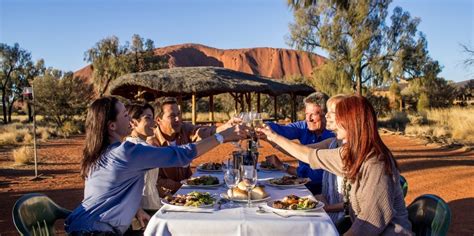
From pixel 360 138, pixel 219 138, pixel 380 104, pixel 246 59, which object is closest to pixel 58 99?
pixel 380 104

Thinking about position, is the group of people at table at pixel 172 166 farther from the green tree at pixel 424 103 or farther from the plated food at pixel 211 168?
the green tree at pixel 424 103

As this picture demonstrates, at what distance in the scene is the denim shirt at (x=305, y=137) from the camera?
4.26 meters

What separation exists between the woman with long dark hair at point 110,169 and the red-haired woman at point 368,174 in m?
0.88

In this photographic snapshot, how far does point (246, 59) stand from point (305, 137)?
109m

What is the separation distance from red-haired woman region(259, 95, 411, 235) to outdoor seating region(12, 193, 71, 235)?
182cm

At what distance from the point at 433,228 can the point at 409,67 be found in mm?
28336

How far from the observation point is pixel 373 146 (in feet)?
8.14

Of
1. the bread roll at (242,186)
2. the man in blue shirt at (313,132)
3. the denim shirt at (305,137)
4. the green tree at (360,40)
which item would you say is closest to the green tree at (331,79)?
the green tree at (360,40)

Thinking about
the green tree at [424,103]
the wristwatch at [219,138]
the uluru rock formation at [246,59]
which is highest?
the uluru rock formation at [246,59]

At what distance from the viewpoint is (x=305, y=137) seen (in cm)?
474

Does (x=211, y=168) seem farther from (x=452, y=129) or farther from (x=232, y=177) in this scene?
(x=452, y=129)

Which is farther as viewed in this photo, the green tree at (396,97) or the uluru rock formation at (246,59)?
the uluru rock formation at (246,59)

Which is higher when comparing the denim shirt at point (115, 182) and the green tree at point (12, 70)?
the green tree at point (12, 70)

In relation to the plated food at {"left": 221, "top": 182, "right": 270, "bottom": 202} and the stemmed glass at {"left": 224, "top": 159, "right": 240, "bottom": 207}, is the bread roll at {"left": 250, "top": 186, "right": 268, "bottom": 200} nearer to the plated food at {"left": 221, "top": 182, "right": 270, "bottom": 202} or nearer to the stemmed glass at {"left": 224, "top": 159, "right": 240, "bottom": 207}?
the plated food at {"left": 221, "top": 182, "right": 270, "bottom": 202}
